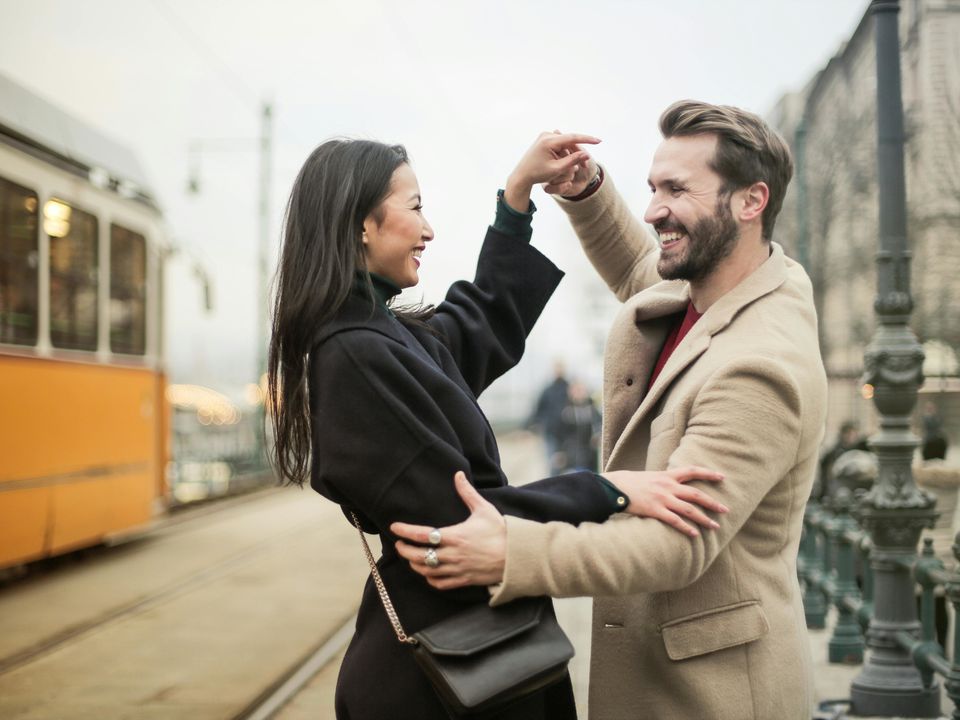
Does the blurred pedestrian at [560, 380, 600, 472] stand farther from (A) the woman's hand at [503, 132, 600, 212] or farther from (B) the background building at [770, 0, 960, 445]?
(A) the woman's hand at [503, 132, 600, 212]

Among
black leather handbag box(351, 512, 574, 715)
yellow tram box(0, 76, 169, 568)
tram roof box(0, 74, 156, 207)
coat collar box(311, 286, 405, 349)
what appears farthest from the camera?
tram roof box(0, 74, 156, 207)

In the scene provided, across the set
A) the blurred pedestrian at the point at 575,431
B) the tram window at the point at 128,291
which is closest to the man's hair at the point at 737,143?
the tram window at the point at 128,291

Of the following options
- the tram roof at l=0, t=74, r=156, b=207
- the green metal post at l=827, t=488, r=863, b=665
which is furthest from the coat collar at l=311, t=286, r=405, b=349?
the tram roof at l=0, t=74, r=156, b=207

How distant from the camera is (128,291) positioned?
11.6 metres

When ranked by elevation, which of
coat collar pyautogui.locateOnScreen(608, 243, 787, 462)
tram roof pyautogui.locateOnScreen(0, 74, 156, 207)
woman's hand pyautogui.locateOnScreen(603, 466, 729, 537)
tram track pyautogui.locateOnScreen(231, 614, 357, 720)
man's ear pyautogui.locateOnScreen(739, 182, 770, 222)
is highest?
tram roof pyautogui.locateOnScreen(0, 74, 156, 207)

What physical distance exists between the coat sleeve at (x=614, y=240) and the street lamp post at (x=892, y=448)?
3001 mm

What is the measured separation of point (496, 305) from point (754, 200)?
0.65m

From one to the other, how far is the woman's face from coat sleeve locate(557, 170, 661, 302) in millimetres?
563

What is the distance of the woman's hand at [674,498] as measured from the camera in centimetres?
197

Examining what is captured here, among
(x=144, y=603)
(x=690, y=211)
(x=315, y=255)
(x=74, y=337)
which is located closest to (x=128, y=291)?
(x=74, y=337)

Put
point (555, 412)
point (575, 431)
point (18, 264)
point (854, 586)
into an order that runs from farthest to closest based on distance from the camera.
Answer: point (555, 412)
point (575, 431)
point (18, 264)
point (854, 586)

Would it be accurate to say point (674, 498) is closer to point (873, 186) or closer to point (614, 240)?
point (614, 240)

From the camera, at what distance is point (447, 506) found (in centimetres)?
199

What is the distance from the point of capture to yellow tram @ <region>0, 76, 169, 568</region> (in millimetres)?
8977
